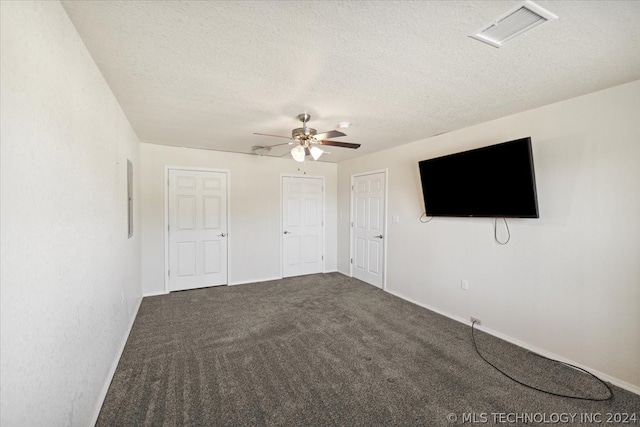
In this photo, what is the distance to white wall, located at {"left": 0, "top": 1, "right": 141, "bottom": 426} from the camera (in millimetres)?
930

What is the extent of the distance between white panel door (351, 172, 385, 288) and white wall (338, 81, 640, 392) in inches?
50.3

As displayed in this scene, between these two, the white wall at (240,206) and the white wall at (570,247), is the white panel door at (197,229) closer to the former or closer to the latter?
the white wall at (240,206)

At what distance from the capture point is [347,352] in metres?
2.56

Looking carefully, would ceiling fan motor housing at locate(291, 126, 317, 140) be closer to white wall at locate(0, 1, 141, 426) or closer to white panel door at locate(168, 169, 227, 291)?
white wall at locate(0, 1, 141, 426)

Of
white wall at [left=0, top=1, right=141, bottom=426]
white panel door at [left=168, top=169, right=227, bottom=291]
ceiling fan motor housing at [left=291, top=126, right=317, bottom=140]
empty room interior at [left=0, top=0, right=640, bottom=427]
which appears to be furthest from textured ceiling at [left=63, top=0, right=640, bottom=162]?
white panel door at [left=168, top=169, right=227, bottom=291]

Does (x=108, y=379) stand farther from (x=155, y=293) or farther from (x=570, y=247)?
(x=570, y=247)

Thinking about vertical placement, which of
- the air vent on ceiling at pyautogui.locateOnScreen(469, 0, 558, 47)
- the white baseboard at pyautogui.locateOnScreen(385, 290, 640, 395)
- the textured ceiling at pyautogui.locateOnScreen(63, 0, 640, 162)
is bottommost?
the white baseboard at pyautogui.locateOnScreen(385, 290, 640, 395)

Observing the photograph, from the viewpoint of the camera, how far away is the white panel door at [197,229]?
4328mm

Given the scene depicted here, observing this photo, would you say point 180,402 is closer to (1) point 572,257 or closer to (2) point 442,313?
(2) point 442,313

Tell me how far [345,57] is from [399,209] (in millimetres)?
2809

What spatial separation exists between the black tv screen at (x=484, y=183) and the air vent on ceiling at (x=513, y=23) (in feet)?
3.92

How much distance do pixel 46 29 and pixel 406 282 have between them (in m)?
4.25

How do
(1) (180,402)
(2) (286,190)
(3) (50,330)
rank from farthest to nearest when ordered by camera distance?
1. (2) (286,190)
2. (1) (180,402)
3. (3) (50,330)

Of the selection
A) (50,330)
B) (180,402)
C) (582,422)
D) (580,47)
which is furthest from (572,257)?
(50,330)
